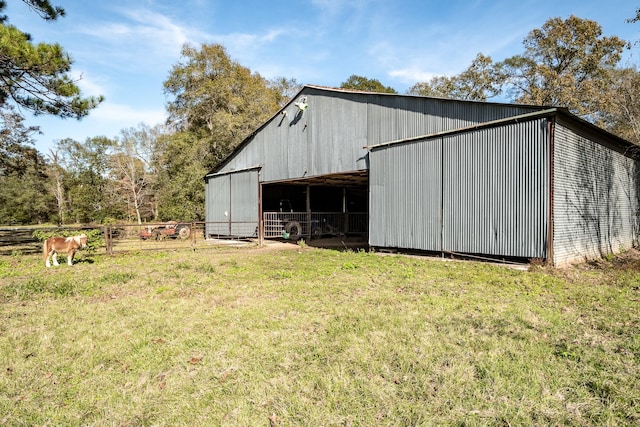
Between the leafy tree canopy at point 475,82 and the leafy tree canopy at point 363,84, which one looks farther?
the leafy tree canopy at point 363,84

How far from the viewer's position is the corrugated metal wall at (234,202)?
55.8 ft

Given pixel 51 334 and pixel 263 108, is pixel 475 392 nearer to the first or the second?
pixel 51 334

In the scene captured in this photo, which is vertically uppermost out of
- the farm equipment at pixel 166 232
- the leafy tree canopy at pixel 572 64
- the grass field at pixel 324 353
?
the leafy tree canopy at pixel 572 64

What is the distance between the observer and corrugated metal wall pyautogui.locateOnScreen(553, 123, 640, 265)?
827 centimetres

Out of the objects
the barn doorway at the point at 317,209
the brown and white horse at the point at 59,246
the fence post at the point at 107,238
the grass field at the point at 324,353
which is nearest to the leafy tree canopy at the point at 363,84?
the barn doorway at the point at 317,209

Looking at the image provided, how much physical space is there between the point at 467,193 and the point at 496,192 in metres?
0.73

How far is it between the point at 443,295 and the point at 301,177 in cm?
954

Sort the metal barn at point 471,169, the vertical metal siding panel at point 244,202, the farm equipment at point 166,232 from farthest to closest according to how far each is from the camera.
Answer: the farm equipment at point 166,232 → the vertical metal siding panel at point 244,202 → the metal barn at point 471,169

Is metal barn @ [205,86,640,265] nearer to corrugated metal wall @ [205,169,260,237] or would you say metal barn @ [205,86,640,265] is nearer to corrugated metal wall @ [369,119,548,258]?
corrugated metal wall @ [369,119,548,258]

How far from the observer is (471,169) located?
9.06 meters

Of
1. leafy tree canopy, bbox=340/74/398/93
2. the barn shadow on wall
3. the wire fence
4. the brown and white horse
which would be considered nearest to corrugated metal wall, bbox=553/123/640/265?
the barn shadow on wall

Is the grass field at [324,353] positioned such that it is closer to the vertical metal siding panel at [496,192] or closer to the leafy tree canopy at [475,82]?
the vertical metal siding panel at [496,192]

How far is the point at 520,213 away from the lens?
8.13m

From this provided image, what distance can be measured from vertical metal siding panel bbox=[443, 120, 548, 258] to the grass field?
1.54m
